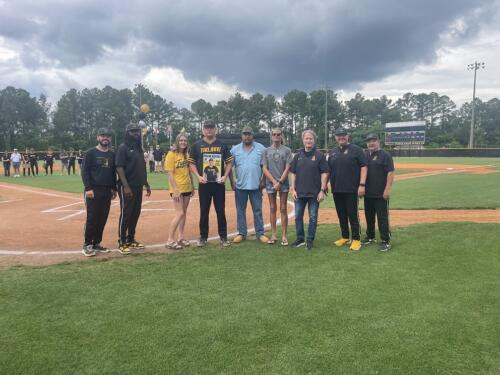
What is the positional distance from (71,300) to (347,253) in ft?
12.8

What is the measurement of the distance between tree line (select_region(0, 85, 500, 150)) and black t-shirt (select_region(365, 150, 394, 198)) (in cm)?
8000

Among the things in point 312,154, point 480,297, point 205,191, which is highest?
point 312,154

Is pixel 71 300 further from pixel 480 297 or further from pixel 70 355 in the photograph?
pixel 480 297

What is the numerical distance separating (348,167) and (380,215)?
94cm

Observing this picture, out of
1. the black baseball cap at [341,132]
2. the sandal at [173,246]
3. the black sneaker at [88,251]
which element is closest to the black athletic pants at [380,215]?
the black baseball cap at [341,132]

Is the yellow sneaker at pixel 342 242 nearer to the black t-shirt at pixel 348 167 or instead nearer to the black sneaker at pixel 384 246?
the black sneaker at pixel 384 246

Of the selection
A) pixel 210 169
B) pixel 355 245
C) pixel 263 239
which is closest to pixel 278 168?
pixel 210 169

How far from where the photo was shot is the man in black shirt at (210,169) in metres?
6.67

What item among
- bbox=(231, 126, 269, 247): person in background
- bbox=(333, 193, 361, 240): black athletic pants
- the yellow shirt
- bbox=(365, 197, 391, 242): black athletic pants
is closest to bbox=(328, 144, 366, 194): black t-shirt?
bbox=(333, 193, 361, 240): black athletic pants

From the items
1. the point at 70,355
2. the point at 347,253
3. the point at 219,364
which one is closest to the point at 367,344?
the point at 219,364

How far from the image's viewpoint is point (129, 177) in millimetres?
6422

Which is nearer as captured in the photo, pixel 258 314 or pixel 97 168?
pixel 258 314

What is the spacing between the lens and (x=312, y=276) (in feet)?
16.5

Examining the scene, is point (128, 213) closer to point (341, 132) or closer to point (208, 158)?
point (208, 158)
